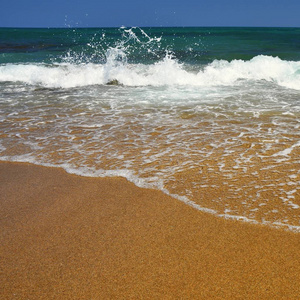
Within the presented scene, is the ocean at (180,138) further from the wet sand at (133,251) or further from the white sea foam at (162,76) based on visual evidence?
the white sea foam at (162,76)

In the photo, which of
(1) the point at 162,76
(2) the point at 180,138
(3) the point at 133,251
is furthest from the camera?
(1) the point at 162,76

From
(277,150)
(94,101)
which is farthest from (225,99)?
(277,150)

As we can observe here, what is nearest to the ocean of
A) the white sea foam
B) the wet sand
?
the wet sand

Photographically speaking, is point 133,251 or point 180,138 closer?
point 133,251

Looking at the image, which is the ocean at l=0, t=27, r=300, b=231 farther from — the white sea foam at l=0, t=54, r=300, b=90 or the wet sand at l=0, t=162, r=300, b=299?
the white sea foam at l=0, t=54, r=300, b=90

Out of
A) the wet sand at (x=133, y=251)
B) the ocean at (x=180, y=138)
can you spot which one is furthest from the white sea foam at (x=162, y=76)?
the wet sand at (x=133, y=251)

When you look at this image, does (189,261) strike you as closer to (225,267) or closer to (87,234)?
(225,267)

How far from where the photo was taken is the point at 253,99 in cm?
849

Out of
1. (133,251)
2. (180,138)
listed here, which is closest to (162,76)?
(180,138)

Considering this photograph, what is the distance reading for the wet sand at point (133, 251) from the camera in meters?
2.16

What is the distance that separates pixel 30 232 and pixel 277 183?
254cm

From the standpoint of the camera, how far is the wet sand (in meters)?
2.16

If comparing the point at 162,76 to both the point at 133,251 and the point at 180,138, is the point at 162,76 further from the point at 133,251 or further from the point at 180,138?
the point at 133,251

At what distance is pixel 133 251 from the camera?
100 inches
